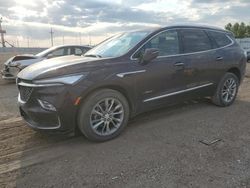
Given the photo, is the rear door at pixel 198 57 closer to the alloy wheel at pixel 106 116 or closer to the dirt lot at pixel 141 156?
the dirt lot at pixel 141 156

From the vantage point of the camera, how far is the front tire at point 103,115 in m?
4.49

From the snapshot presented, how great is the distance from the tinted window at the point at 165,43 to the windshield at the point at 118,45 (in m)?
0.19

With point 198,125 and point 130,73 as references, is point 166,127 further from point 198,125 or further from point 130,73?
point 130,73

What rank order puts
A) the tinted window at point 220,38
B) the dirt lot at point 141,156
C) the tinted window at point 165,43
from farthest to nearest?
the tinted window at point 220,38 → the tinted window at point 165,43 → the dirt lot at point 141,156

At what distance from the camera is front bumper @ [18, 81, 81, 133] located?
426 cm

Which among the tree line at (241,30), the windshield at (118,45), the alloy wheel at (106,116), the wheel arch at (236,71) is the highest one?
the tree line at (241,30)

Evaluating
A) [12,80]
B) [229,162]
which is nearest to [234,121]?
[229,162]

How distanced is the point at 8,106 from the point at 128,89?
3.88 m

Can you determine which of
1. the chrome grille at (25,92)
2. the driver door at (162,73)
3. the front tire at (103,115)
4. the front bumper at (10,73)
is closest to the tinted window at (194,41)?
the driver door at (162,73)

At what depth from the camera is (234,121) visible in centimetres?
568

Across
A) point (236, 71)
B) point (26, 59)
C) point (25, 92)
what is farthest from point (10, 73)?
point (236, 71)

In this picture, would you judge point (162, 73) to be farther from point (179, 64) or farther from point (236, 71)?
point (236, 71)

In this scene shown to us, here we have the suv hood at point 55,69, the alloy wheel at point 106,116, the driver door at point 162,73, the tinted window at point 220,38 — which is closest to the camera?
the suv hood at point 55,69

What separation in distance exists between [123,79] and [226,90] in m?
3.06
